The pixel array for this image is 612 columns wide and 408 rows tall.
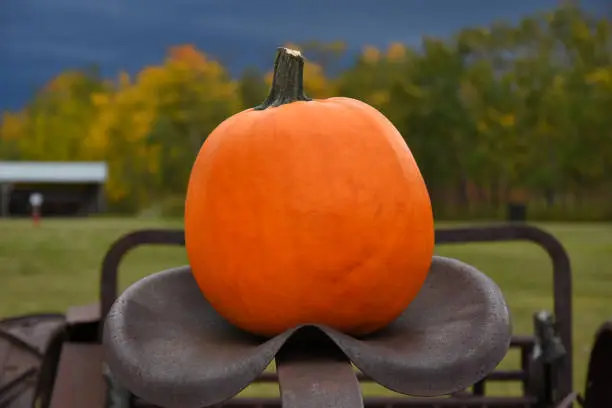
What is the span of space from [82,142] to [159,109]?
12052mm

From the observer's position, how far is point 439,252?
13180 millimetres

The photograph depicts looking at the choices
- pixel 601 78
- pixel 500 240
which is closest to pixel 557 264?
pixel 500 240

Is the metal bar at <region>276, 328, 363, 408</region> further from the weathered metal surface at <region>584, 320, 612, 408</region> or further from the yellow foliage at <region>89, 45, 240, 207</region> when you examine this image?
the yellow foliage at <region>89, 45, 240, 207</region>

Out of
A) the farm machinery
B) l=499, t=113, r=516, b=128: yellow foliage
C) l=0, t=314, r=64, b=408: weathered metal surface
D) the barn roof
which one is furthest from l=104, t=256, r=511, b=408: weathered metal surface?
the barn roof

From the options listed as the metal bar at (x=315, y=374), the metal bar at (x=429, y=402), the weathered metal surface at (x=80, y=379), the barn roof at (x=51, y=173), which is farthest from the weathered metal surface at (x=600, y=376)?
the barn roof at (x=51, y=173)

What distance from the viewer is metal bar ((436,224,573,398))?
1.79 m

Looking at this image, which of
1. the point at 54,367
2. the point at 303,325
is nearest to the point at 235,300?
the point at 303,325

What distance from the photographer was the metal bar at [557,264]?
70.3 inches

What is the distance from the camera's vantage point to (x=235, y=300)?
47.4 inches

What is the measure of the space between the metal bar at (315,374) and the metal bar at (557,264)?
775 mm

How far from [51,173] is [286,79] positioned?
52.4m

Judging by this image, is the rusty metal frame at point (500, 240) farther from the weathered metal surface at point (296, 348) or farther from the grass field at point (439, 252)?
the grass field at point (439, 252)

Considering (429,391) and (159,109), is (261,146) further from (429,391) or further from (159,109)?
(159,109)

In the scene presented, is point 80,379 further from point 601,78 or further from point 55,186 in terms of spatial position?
point 55,186
